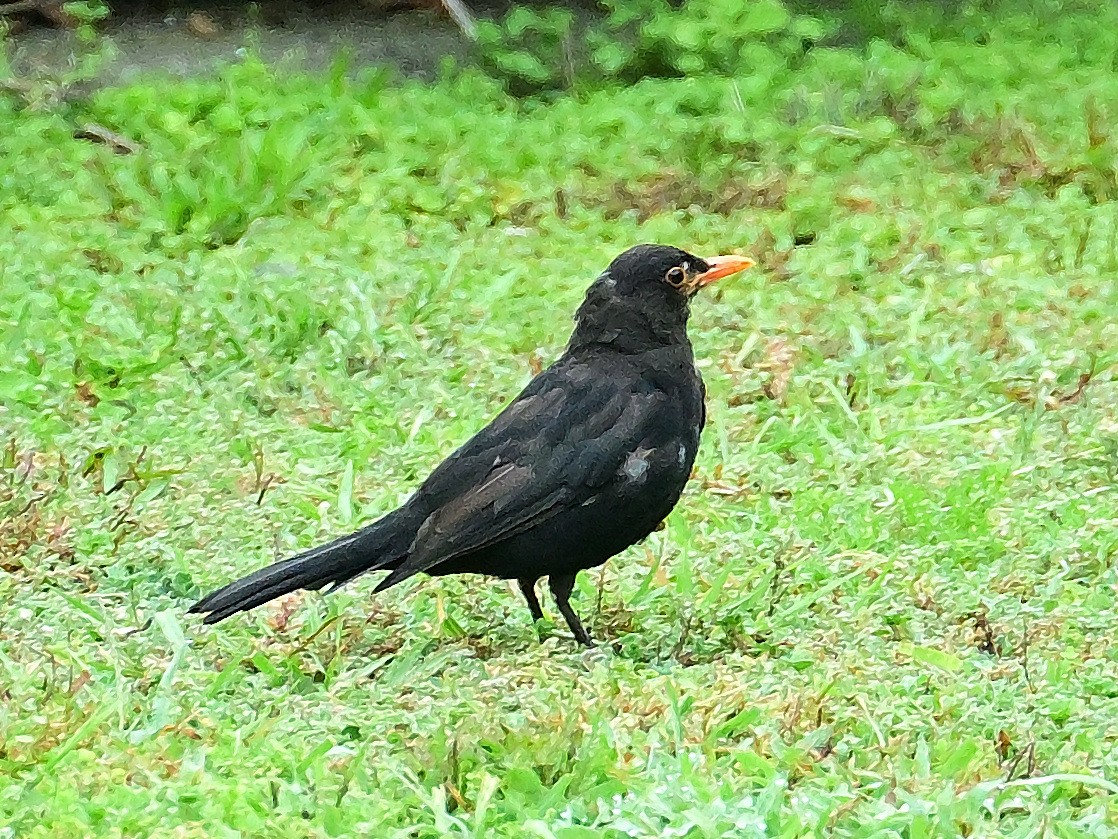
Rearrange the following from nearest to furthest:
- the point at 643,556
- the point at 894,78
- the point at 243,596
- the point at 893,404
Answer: the point at 243,596 → the point at 643,556 → the point at 893,404 → the point at 894,78

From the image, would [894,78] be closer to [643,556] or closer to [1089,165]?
[1089,165]

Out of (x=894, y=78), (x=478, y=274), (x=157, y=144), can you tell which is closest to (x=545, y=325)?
(x=478, y=274)

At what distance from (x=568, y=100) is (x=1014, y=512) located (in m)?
4.16

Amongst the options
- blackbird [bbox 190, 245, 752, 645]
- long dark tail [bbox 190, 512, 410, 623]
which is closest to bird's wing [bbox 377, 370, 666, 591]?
blackbird [bbox 190, 245, 752, 645]

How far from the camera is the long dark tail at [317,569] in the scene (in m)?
4.04

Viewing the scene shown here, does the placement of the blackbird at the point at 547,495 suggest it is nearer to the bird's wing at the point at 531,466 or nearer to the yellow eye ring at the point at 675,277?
the bird's wing at the point at 531,466

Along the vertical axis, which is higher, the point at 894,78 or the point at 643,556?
the point at 894,78

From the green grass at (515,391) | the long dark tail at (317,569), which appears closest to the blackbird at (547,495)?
the long dark tail at (317,569)

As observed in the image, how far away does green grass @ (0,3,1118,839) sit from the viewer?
11.2 ft

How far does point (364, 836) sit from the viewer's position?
318 centimetres

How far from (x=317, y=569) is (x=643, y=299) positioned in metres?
0.98

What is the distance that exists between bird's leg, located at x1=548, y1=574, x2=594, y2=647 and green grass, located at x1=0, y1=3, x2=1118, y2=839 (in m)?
0.05

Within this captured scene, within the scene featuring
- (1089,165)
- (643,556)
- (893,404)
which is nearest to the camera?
(643,556)

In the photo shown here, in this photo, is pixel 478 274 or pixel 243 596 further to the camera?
pixel 478 274
